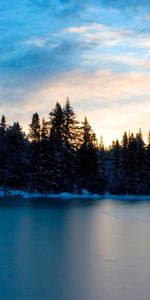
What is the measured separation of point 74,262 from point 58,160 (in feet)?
173

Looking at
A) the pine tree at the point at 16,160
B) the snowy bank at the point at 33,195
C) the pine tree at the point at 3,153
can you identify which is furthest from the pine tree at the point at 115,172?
the pine tree at the point at 3,153

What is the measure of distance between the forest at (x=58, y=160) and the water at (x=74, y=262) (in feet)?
137

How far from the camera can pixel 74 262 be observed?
46.7 feet

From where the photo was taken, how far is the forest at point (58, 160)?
2611 inches

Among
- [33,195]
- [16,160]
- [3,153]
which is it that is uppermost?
[3,153]

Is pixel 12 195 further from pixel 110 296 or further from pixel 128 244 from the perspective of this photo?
pixel 110 296

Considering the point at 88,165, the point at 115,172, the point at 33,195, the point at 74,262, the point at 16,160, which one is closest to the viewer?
the point at 74,262

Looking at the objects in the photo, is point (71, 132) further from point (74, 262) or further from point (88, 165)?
point (74, 262)

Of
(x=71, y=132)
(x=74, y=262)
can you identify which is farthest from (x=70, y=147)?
(x=74, y=262)

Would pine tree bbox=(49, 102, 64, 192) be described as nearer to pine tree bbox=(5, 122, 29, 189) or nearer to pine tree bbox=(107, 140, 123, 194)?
pine tree bbox=(5, 122, 29, 189)

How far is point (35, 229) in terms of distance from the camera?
74.2 feet

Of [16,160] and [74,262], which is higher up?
[16,160]

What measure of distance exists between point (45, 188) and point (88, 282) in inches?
2147

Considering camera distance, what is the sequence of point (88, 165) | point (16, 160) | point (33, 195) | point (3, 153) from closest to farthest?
point (33, 195), point (3, 153), point (16, 160), point (88, 165)
